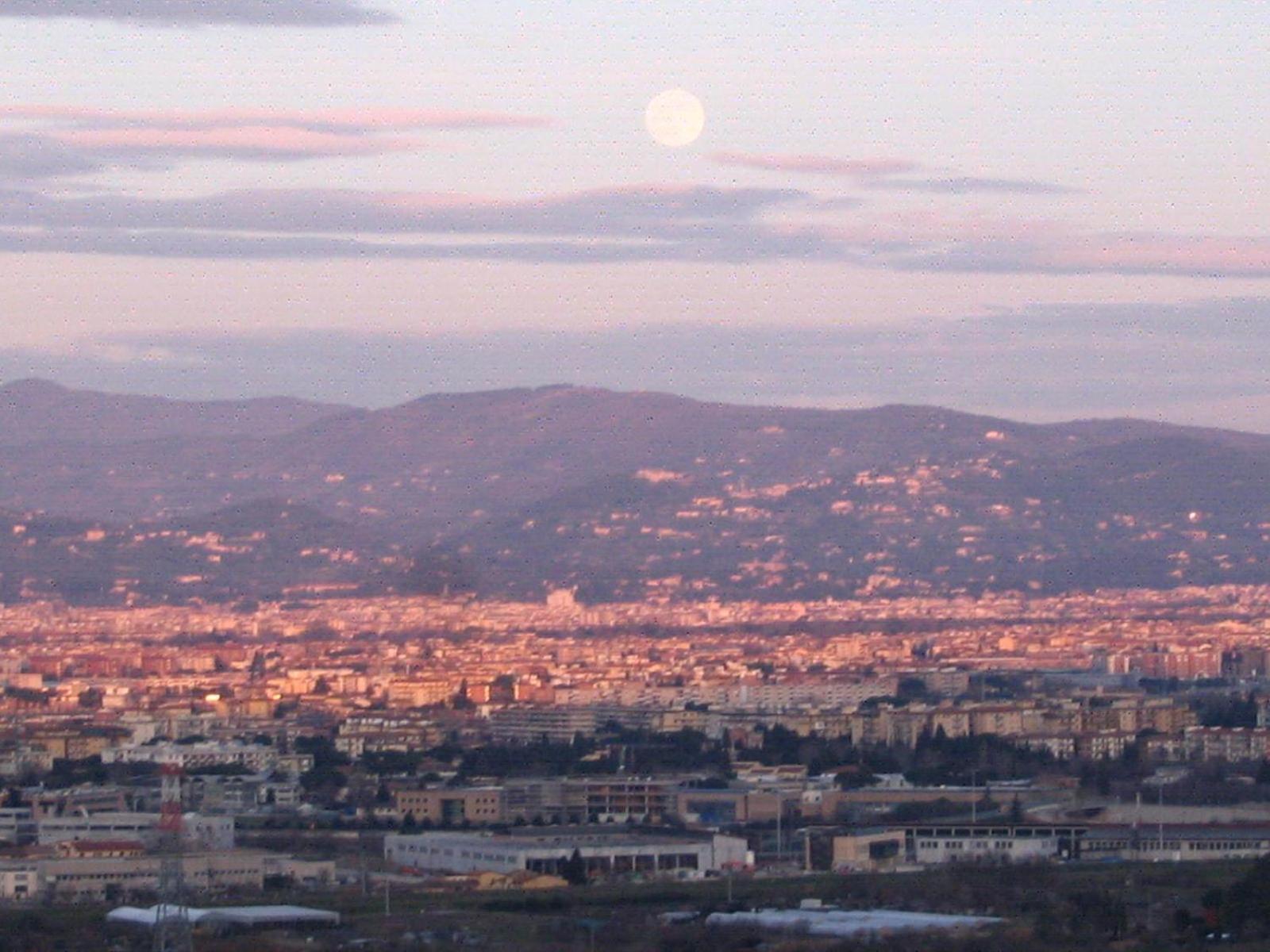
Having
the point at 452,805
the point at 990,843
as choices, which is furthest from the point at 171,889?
the point at 452,805

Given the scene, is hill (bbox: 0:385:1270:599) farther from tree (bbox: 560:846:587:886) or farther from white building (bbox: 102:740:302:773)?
tree (bbox: 560:846:587:886)

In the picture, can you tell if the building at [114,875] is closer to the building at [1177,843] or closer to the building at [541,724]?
the building at [1177,843]

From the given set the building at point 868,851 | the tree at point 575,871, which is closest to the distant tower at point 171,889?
the tree at point 575,871

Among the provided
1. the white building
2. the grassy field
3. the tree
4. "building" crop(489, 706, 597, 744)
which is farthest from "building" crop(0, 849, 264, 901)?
"building" crop(489, 706, 597, 744)

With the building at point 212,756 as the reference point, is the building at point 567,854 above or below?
below

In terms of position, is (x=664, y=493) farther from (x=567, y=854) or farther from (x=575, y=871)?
(x=575, y=871)
